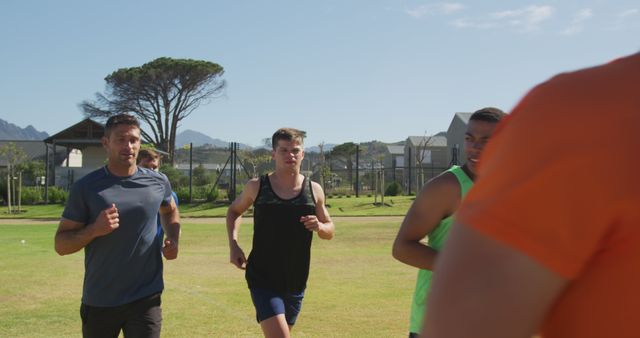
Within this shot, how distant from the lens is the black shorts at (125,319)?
480 centimetres

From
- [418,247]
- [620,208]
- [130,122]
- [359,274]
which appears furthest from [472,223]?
[359,274]

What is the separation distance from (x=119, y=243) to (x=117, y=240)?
0.03m

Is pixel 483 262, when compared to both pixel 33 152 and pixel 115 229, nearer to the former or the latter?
pixel 115 229

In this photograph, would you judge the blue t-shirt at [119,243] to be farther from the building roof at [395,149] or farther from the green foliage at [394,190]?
the building roof at [395,149]

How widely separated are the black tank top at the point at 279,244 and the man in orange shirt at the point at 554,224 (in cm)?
460

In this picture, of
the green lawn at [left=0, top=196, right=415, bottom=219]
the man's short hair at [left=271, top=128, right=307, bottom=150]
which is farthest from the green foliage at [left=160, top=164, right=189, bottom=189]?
the man's short hair at [left=271, top=128, right=307, bottom=150]

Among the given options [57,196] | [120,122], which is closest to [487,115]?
[120,122]

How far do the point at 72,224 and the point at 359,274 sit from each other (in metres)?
8.08

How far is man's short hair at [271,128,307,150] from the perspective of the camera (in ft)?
19.6

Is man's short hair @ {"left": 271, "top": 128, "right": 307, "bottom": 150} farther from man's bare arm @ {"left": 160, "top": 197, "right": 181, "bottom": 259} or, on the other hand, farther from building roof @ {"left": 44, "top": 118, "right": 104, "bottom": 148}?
building roof @ {"left": 44, "top": 118, "right": 104, "bottom": 148}

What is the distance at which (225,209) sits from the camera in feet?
114

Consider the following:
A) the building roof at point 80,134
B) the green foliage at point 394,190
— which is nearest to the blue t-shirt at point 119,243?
the green foliage at point 394,190

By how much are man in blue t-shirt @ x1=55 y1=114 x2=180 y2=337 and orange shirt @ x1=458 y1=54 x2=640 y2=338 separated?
405 centimetres

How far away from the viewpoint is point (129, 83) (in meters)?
68.5
